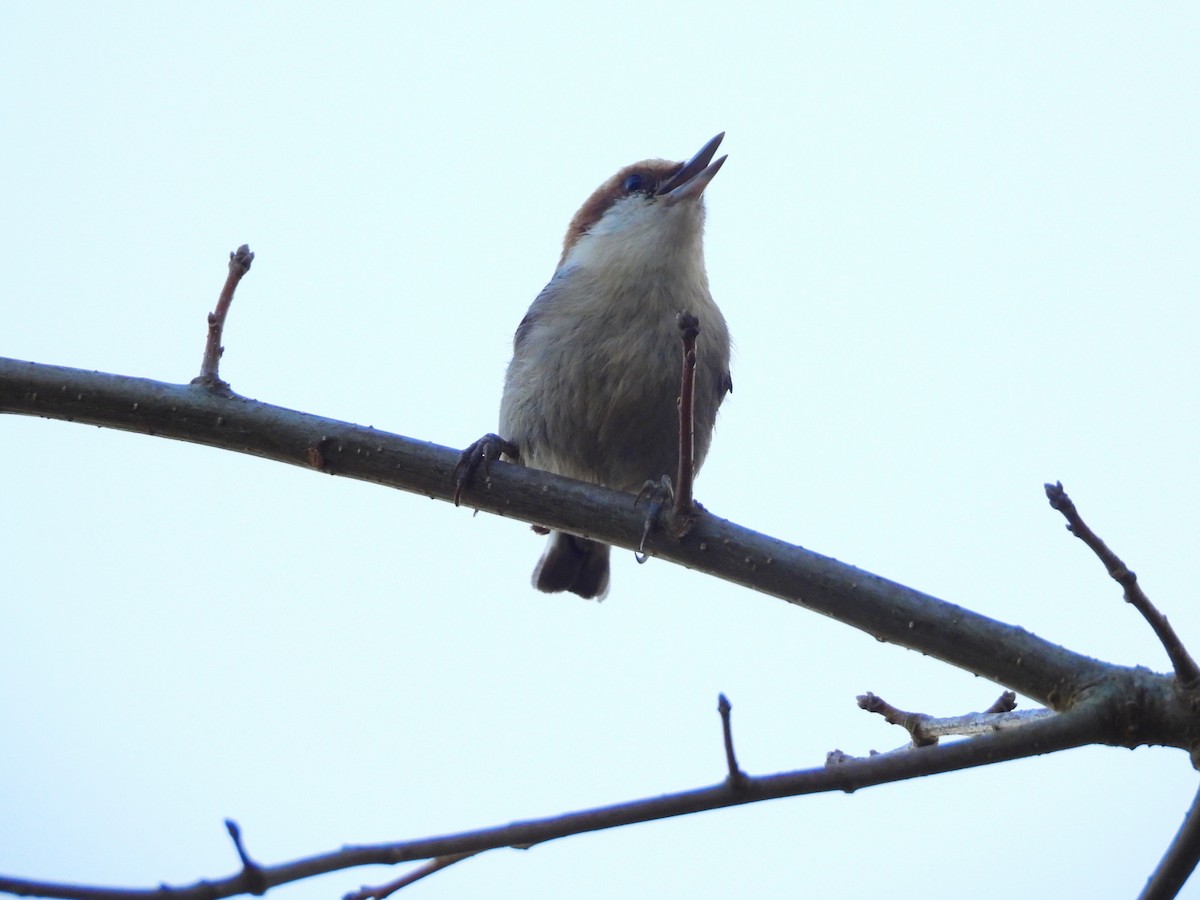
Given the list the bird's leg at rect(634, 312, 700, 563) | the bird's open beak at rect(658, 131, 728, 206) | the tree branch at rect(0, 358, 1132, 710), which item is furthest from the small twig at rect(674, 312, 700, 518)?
the bird's open beak at rect(658, 131, 728, 206)

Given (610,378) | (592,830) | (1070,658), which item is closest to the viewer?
(592,830)

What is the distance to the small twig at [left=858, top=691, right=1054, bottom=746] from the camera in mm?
2754

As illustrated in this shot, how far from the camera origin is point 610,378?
14.4 feet

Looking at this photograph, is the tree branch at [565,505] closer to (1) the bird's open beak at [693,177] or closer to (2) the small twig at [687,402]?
(2) the small twig at [687,402]

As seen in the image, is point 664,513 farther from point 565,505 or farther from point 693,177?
point 693,177

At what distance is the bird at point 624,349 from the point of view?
4.38m

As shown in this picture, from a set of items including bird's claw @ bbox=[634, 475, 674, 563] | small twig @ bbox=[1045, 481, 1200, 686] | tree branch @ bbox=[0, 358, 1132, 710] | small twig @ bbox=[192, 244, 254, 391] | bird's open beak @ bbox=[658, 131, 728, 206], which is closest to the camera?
small twig @ bbox=[1045, 481, 1200, 686]

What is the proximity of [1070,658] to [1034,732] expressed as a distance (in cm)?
46

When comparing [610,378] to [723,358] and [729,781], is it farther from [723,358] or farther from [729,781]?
[729,781]

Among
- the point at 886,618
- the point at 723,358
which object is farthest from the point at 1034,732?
the point at 723,358

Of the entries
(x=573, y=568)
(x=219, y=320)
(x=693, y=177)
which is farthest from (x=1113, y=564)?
(x=573, y=568)

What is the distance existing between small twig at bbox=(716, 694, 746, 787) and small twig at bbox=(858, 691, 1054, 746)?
112cm

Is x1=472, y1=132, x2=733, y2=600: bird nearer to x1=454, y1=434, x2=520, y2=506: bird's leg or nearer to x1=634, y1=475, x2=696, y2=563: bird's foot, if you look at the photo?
x1=634, y1=475, x2=696, y2=563: bird's foot

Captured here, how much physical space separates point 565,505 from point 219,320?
1.02 meters
